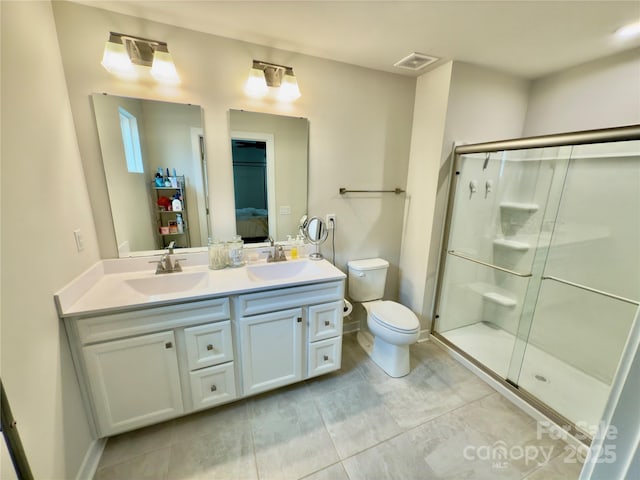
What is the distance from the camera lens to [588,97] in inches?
77.5

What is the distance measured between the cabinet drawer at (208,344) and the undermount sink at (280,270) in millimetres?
418

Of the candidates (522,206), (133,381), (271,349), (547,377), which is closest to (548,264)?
(522,206)

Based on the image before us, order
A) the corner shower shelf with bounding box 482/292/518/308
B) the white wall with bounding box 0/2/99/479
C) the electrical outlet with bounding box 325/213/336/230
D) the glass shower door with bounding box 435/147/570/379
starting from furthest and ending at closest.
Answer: the corner shower shelf with bounding box 482/292/518/308 → the electrical outlet with bounding box 325/213/336/230 → the glass shower door with bounding box 435/147/570/379 → the white wall with bounding box 0/2/99/479

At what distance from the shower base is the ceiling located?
2228mm

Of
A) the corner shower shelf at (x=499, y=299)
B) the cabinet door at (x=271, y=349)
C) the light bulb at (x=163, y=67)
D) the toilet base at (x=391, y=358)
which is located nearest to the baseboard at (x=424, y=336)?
the toilet base at (x=391, y=358)

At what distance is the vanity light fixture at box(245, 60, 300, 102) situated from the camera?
1736mm

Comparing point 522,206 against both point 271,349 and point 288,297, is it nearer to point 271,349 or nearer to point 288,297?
point 288,297

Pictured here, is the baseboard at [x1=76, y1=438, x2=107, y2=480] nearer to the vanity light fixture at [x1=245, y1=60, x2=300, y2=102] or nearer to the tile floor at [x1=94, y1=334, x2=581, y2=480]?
the tile floor at [x1=94, y1=334, x2=581, y2=480]

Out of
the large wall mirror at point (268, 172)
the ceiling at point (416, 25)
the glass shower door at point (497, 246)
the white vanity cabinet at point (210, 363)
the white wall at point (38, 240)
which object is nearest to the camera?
the white wall at point (38, 240)

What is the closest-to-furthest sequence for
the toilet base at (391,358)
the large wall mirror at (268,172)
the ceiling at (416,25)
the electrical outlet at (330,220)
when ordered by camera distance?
the ceiling at (416,25), the large wall mirror at (268,172), the toilet base at (391,358), the electrical outlet at (330,220)

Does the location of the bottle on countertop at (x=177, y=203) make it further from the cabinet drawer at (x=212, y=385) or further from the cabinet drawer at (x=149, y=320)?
the cabinet drawer at (x=212, y=385)

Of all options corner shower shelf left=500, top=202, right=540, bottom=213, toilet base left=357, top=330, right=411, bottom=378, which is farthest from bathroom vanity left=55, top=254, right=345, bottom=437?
corner shower shelf left=500, top=202, right=540, bottom=213

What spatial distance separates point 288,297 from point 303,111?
140cm

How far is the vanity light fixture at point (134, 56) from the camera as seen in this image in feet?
4.67
